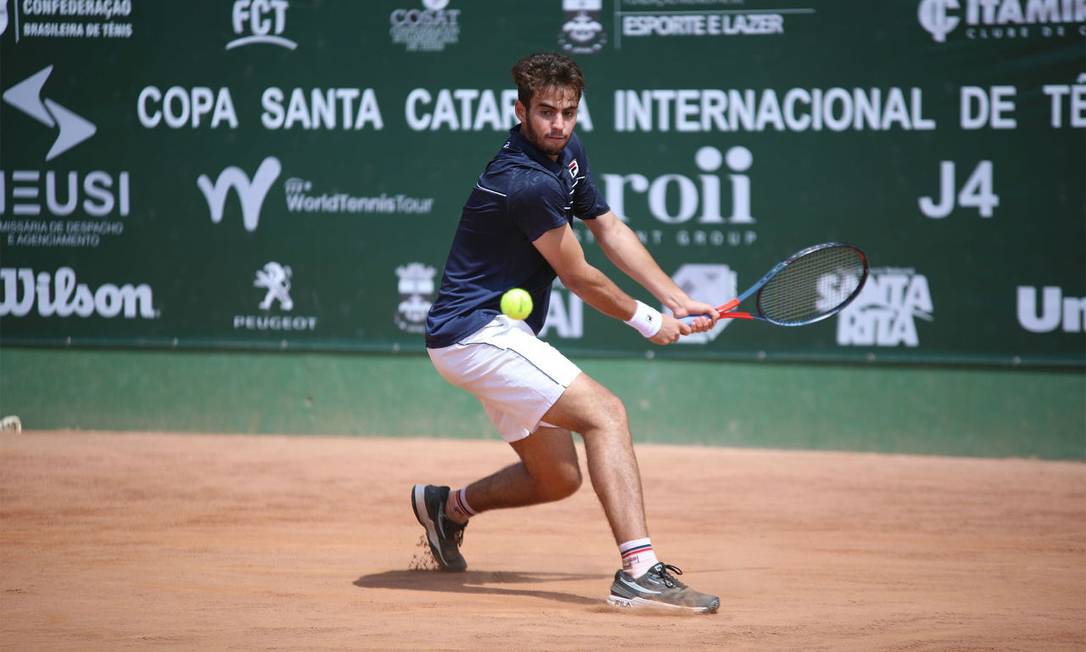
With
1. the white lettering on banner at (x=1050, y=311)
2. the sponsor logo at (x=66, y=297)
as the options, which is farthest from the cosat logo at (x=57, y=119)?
the white lettering on banner at (x=1050, y=311)

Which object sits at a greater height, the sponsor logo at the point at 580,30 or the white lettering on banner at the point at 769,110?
the sponsor logo at the point at 580,30

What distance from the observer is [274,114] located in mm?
7910

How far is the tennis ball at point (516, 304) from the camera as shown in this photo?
419 cm

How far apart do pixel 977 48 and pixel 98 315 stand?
17.0 ft

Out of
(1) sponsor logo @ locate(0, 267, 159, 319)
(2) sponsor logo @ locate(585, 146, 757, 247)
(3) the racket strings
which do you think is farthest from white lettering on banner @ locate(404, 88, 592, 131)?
(3) the racket strings

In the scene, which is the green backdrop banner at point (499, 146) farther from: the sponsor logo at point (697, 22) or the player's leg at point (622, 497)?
the player's leg at point (622, 497)

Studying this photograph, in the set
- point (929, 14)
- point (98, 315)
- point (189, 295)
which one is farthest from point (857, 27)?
point (98, 315)

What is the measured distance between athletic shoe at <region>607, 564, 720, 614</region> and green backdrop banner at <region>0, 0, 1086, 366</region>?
11.7 feet

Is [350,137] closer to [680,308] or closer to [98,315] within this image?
[98,315]

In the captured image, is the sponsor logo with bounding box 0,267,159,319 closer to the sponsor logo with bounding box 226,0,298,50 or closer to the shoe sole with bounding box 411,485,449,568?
the sponsor logo with bounding box 226,0,298,50

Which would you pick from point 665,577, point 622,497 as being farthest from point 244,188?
point 665,577

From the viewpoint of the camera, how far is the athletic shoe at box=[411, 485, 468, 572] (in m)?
4.81

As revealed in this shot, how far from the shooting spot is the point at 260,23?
789cm

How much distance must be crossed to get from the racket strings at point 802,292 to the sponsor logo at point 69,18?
4722 mm
